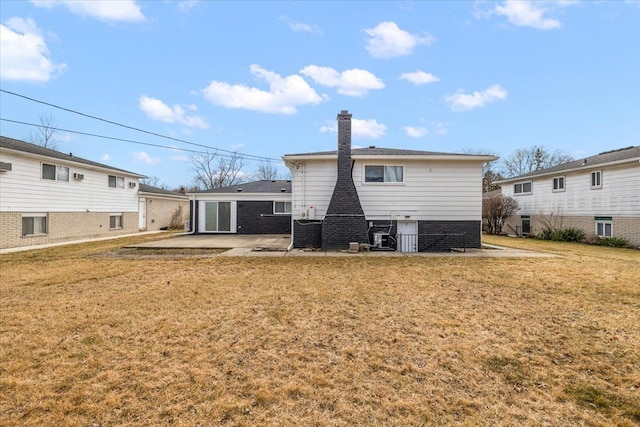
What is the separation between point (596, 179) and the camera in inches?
662

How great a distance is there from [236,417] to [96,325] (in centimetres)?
319

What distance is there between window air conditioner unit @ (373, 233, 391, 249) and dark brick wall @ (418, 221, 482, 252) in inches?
54.5

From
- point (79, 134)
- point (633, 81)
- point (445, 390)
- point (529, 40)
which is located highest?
point (529, 40)

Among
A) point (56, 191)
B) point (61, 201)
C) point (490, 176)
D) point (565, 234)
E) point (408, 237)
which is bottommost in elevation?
point (565, 234)

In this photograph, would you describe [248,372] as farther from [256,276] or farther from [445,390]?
[256,276]

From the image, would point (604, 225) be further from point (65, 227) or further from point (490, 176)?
point (65, 227)

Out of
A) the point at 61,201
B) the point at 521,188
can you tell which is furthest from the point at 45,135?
A: the point at 521,188

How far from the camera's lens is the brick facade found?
1362 cm

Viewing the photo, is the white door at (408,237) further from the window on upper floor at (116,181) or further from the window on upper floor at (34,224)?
the window on upper floor at (116,181)

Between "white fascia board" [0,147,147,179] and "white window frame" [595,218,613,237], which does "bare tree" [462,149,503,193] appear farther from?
"white fascia board" [0,147,147,179]

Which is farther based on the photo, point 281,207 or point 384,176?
point 281,207

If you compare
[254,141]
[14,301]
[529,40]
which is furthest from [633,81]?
[254,141]

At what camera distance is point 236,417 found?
245cm

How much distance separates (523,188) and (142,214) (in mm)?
28372
